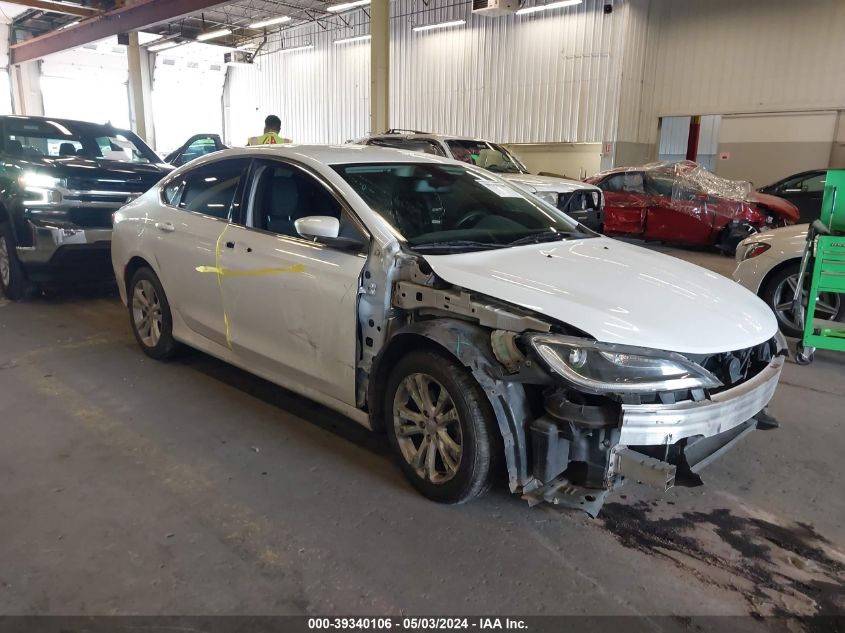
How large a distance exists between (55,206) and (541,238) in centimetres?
499

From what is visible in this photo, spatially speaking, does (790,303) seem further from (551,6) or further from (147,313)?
(551,6)

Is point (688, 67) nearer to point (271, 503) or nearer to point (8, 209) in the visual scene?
point (8, 209)

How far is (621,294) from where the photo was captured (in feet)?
8.69

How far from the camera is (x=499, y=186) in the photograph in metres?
3.92

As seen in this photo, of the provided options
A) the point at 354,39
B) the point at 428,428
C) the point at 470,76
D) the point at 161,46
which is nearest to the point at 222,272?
the point at 428,428

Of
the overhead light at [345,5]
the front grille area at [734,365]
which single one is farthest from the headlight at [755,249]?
the overhead light at [345,5]

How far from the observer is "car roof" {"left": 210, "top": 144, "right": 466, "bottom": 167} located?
3518 millimetres

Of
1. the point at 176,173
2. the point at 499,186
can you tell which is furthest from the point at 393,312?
the point at 176,173

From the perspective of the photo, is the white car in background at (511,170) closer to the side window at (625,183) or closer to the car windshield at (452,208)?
the side window at (625,183)

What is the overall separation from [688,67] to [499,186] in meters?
14.9

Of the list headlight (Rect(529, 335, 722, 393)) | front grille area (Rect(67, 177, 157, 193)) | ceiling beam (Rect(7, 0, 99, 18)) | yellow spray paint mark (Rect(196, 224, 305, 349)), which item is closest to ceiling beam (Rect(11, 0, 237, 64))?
ceiling beam (Rect(7, 0, 99, 18))

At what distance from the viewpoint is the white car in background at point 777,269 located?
18.1 ft

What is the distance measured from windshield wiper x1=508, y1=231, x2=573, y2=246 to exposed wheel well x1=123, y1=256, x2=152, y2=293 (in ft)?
9.05

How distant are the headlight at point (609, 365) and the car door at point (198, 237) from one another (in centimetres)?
226
